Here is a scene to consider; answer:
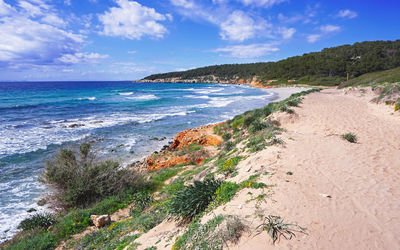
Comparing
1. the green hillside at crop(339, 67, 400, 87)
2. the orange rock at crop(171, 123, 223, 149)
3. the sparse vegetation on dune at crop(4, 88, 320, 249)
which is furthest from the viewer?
the green hillside at crop(339, 67, 400, 87)

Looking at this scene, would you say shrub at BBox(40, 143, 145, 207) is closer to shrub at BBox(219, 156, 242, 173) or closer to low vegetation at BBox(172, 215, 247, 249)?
shrub at BBox(219, 156, 242, 173)

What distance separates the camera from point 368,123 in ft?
37.5

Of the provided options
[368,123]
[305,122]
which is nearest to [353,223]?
[305,122]

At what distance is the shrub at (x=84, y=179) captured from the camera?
8.04 metres

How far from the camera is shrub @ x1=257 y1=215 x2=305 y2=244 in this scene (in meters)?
3.39

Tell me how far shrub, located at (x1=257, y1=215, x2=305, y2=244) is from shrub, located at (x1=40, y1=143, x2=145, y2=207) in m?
6.97

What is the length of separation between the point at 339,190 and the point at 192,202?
11.9 ft

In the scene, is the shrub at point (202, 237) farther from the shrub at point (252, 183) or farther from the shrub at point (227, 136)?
the shrub at point (227, 136)

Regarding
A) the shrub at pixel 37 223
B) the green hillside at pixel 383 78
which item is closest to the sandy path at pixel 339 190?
the shrub at pixel 37 223

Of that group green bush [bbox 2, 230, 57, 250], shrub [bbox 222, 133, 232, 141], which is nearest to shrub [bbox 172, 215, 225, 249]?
green bush [bbox 2, 230, 57, 250]

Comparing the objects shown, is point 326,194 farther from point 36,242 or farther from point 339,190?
point 36,242

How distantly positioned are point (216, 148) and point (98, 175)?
7438mm

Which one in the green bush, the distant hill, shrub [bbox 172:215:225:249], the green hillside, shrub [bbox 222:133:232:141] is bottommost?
the green bush

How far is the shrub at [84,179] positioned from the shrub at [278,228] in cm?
697
